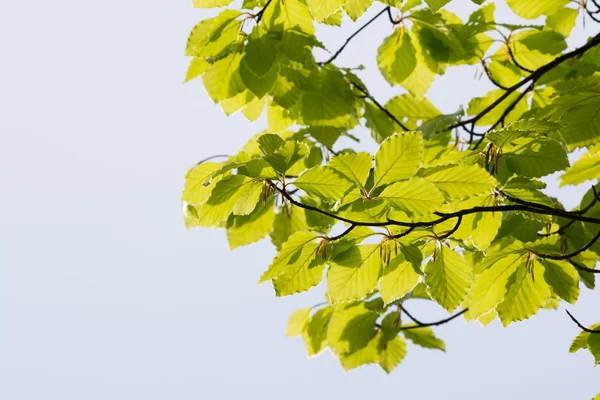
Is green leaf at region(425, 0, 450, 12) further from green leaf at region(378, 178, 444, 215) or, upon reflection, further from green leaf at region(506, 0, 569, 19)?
green leaf at region(506, 0, 569, 19)

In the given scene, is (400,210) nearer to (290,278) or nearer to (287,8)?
(290,278)

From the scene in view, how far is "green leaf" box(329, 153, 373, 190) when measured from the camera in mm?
1453

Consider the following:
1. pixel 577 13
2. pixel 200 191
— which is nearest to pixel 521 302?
pixel 200 191

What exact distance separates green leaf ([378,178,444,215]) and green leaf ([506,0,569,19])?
1460 mm

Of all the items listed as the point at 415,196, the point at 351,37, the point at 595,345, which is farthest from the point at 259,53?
the point at 595,345

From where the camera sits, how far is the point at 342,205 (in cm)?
148

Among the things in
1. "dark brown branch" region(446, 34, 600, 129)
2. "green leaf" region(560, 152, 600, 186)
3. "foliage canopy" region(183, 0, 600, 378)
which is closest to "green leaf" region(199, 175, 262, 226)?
"foliage canopy" region(183, 0, 600, 378)

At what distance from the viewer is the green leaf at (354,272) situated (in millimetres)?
1661

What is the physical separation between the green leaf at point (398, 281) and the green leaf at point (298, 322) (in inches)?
50.7

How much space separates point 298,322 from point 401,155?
1.76 meters

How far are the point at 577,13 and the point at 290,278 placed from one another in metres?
1.85

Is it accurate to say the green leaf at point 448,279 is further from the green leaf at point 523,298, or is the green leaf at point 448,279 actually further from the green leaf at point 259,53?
the green leaf at point 259,53

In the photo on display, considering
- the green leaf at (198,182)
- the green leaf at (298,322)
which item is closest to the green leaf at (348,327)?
the green leaf at (298,322)

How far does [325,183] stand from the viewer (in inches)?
59.7
